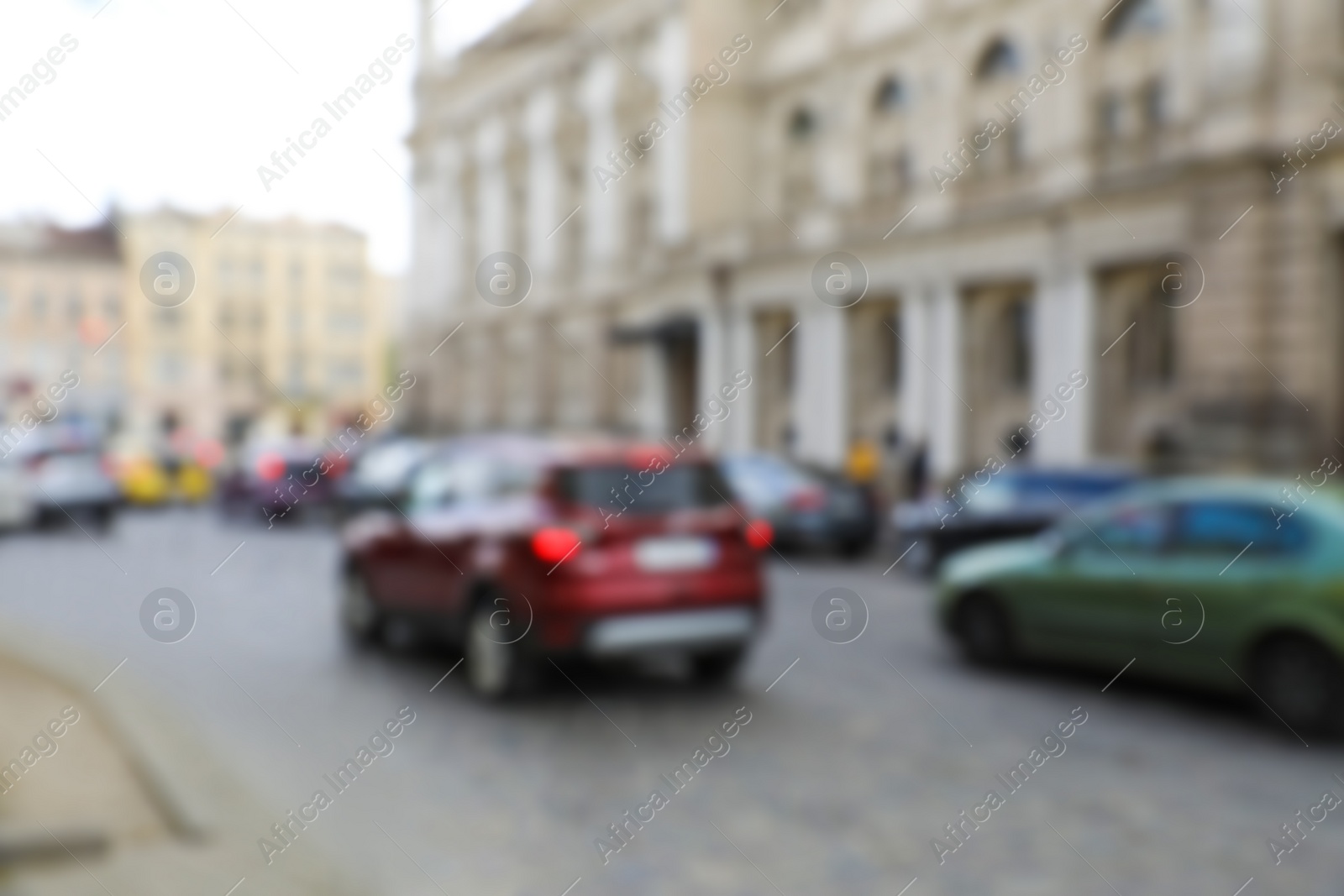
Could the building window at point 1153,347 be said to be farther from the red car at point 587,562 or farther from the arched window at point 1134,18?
the red car at point 587,562

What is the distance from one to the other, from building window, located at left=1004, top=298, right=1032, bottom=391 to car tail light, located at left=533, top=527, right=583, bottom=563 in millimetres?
18962

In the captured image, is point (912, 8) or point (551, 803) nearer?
point (551, 803)

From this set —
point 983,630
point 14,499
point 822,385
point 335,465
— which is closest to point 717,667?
point 983,630

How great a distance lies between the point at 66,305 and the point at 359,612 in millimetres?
54948

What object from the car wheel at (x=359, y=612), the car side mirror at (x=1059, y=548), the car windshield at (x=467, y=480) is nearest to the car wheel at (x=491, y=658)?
the car windshield at (x=467, y=480)

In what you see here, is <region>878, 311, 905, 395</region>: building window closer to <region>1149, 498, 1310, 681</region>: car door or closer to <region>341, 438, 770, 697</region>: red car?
<region>341, 438, 770, 697</region>: red car

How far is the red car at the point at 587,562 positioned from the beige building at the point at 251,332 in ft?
135

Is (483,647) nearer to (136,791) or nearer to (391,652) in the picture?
(391,652)

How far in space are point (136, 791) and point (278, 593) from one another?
11.2 m

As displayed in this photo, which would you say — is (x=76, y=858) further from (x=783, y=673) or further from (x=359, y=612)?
(x=359, y=612)

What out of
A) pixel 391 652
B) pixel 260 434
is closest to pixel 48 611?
pixel 391 652

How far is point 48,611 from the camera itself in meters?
11.9

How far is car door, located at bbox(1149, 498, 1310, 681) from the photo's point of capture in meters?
7.58

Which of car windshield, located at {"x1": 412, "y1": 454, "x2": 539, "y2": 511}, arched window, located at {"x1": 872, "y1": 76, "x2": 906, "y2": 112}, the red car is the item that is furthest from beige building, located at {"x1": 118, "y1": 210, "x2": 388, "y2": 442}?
the red car
